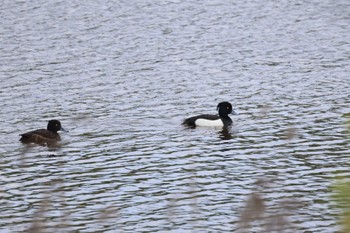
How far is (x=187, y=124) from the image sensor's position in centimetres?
2397

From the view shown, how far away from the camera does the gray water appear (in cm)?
1602

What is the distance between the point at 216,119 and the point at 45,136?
4394mm

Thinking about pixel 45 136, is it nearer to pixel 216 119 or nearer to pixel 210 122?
pixel 210 122

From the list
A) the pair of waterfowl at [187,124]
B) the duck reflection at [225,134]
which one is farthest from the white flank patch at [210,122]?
the duck reflection at [225,134]

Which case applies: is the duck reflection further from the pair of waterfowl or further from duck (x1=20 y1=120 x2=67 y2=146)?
duck (x1=20 y1=120 x2=67 y2=146)

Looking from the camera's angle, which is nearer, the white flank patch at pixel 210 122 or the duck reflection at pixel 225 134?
the duck reflection at pixel 225 134

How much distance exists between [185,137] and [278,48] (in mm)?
12525

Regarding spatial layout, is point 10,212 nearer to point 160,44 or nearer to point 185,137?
point 185,137

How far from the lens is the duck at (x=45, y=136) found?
2195 centimetres

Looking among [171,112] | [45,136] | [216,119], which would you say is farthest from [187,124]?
[45,136]

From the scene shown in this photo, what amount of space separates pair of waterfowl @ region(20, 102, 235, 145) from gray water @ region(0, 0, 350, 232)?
0.79ft

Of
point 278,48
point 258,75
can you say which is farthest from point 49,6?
point 258,75

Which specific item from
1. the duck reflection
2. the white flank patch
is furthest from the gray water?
the white flank patch

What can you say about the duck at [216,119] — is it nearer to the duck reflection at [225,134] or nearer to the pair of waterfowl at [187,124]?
the pair of waterfowl at [187,124]
